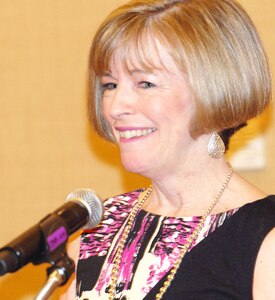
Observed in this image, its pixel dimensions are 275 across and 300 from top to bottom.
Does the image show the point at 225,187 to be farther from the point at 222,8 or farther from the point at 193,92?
the point at 222,8

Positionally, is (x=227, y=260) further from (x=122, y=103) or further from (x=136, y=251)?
(x=122, y=103)

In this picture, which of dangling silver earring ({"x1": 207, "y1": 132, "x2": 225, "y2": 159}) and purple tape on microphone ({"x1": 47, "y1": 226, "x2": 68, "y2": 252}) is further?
dangling silver earring ({"x1": 207, "y1": 132, "x2": 225, "y2": 159})

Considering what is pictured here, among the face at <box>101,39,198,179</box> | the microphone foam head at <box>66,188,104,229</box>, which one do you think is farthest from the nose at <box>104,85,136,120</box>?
the microphone foam head at <box>66,188,104,229</box>

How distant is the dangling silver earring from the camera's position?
2.15m

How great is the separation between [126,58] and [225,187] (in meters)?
0.43

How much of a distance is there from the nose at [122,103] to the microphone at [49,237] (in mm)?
562

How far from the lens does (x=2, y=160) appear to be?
10.7 feet

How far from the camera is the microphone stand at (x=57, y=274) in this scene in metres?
1.38

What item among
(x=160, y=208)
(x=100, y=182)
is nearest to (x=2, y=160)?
(x=100, y=182)

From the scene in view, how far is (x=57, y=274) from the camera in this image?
1.40 metres

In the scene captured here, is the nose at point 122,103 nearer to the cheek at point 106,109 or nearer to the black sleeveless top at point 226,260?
the cheek at point 106,109

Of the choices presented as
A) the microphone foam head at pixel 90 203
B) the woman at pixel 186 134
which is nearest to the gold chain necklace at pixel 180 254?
the woman at pixel 186 134

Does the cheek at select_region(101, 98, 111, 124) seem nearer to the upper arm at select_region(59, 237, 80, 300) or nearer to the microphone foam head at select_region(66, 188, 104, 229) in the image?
the upper arm at select_region(59, 237, 80, 300)

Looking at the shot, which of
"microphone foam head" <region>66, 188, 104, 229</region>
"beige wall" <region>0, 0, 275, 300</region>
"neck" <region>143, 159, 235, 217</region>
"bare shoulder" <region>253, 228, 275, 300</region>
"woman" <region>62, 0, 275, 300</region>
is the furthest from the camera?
"beige wall" <region>0, 0, 275, 300</region>
